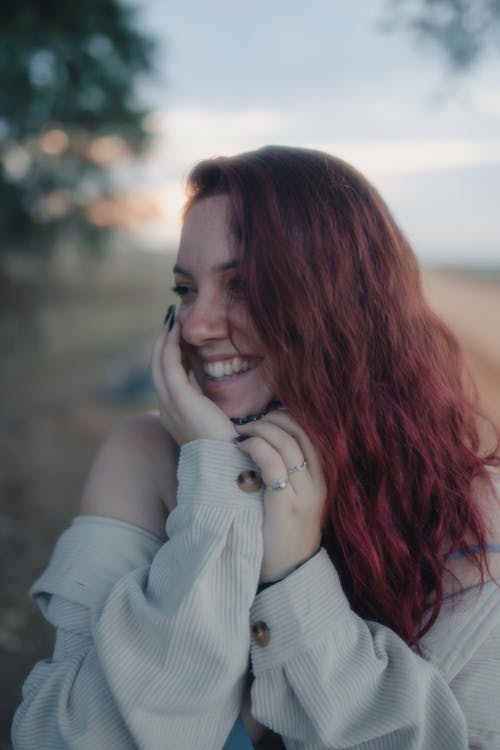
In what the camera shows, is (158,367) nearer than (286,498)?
No

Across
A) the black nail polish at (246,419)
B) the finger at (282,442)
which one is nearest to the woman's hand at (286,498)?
→ the finger at (282,442)

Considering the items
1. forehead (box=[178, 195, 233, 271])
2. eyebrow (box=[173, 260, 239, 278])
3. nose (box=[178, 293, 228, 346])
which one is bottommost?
nose (box=[178, 293, 228, 346])

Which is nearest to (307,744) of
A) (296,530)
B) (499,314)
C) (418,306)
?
(296,530)

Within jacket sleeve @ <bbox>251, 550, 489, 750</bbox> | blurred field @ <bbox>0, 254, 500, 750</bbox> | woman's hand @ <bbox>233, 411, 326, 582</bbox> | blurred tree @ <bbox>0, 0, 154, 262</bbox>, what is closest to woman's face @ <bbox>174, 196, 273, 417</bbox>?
woman's hand @ <bbox>233, 411, 326, 582</bbox>

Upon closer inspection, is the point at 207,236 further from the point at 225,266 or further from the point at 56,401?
the point at 56,401

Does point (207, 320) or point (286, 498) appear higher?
point (207, 320)

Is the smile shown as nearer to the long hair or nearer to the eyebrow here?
the long hair

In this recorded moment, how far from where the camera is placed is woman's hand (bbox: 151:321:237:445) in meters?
1.59

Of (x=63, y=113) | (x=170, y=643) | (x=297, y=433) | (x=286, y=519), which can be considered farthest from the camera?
(x=63, y=113)

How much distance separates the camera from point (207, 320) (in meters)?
1.67

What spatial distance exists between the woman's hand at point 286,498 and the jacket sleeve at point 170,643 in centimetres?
4

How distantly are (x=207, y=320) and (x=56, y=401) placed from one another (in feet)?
25.6

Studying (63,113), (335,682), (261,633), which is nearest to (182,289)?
(261,633)

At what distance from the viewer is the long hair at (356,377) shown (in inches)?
62.8
